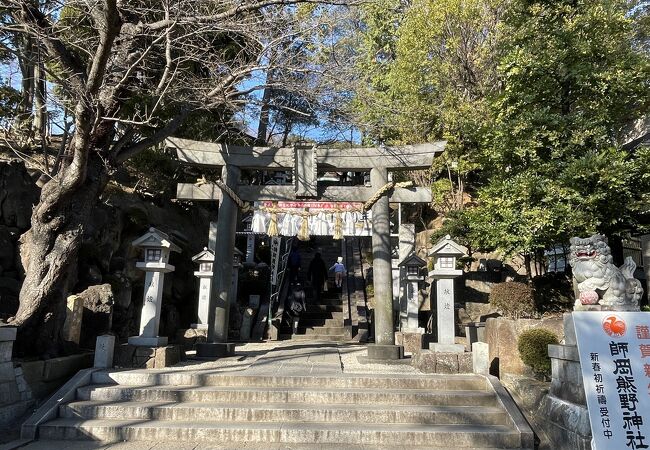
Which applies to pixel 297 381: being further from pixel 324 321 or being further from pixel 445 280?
pixel 324 321

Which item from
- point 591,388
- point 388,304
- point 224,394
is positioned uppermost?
point 388,304

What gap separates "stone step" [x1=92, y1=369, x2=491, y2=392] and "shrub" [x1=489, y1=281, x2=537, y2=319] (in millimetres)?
2284

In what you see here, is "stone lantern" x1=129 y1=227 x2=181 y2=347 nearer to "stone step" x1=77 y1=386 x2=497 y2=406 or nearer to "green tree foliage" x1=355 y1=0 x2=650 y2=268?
"stone step" x1=77 y1=386 x2=497 y2=406

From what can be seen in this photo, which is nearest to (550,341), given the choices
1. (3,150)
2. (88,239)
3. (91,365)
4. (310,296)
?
(91,365)

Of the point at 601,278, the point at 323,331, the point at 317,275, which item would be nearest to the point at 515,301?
→ the point at 601,278

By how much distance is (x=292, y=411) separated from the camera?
5.87 meters

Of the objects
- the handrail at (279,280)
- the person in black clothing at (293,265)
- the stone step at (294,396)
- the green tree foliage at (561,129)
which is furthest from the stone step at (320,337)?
the stone step at (294,396)

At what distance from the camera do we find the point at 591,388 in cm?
430

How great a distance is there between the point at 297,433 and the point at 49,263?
4.68m

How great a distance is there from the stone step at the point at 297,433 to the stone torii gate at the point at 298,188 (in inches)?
125

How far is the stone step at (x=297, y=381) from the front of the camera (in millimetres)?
6646

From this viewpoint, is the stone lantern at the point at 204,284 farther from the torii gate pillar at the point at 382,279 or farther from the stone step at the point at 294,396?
the stone step at the point at 294,396

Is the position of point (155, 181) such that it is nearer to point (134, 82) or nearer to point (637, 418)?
point (134, 82)

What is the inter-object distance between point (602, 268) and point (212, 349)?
6.89 metres
